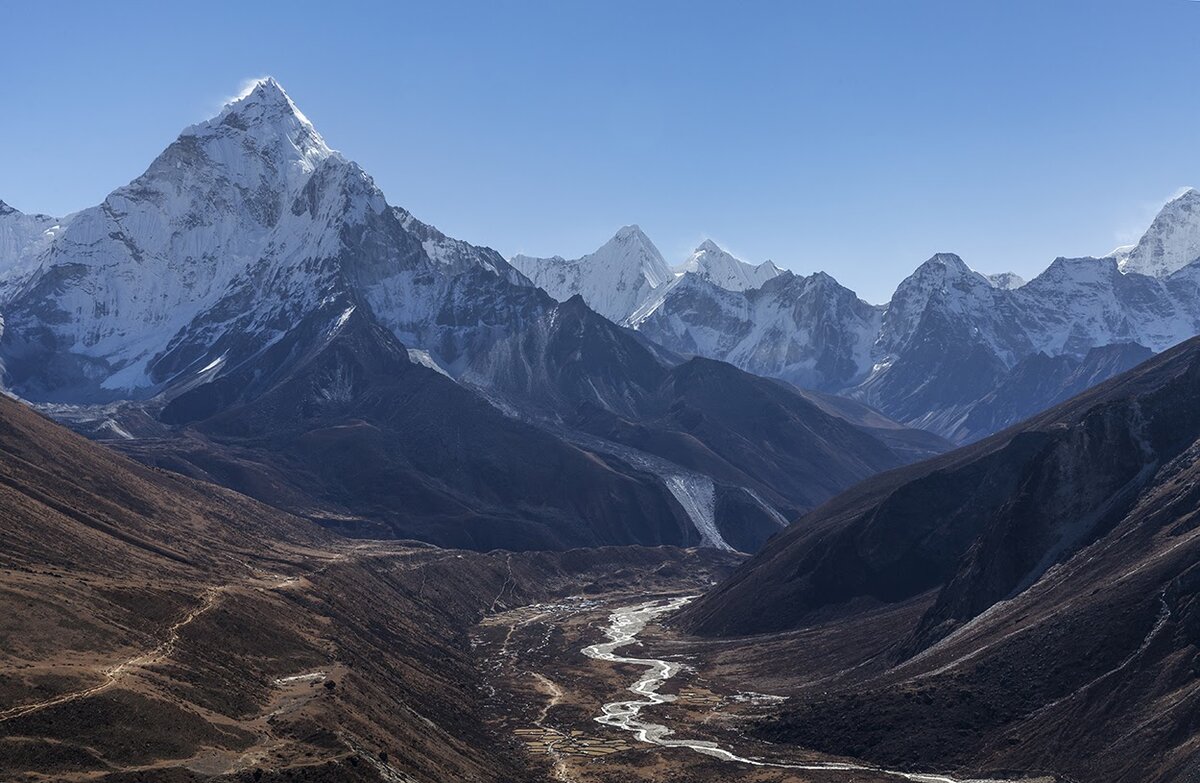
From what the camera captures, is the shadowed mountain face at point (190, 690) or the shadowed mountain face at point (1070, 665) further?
the shadowed mountain face at point (1070, 665)

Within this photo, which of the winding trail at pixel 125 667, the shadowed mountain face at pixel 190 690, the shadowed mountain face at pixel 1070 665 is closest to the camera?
the winding trail at pixel 125 667

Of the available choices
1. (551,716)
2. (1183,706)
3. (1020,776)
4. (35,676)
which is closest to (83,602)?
(35,676)

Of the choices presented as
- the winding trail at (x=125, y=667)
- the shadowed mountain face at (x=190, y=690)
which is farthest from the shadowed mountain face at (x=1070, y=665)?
the winding trail at (x=125, y=667)

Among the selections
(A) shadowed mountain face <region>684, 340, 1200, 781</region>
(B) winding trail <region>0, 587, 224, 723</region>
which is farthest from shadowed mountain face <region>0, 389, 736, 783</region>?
(A) shadowed mountain face <region>684, 340, 1200, 781</region>

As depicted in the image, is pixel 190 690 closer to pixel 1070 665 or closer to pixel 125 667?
pixel 125 667

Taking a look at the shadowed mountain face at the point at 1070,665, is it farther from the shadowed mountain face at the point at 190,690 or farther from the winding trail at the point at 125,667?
the winding trail at the point at 125,667

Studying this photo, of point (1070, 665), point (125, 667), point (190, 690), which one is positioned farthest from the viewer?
point (1070, 665)

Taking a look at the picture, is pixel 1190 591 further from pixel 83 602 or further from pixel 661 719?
pixel 83 602

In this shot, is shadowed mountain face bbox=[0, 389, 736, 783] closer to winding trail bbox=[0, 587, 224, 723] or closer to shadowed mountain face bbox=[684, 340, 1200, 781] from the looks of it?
winding trail bbox=[0, 587, 224, 723]

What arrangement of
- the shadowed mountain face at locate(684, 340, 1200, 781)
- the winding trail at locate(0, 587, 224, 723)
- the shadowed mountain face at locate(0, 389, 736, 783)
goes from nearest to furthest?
the winding trail at locate(0, 587, 224, 723)
the shadowed mountain face at locate(0, 389, 736, 783)
the shadowed mountain face at locate(684, 340, 1200, 781)

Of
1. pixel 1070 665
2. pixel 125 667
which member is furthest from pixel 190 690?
pixel 1070 665

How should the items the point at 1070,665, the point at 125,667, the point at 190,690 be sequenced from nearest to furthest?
1. the point at 125,667
2. the point at 190,690
3. the point at 1070,665
